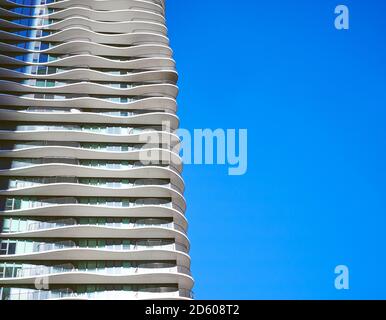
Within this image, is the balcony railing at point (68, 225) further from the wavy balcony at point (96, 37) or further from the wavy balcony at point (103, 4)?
the wavy balcony at point (103, 4)

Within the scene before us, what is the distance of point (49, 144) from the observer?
201ft

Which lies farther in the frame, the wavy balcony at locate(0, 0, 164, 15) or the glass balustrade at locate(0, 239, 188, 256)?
the wavy balcony at locate(0, 0, 164, 15)

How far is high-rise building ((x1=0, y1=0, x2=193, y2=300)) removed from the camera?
5322cm

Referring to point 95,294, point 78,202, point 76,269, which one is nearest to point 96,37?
point 78,202

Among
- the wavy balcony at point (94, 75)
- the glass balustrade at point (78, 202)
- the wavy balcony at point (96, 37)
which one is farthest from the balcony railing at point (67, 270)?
the wavy balcony at point (96, 37)

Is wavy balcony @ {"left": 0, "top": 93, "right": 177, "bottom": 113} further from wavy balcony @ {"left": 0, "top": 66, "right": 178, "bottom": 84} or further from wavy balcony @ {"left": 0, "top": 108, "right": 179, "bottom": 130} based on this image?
wavy balcony @ {"left": 0, "top": 66, "right": 178, "bottom": 84}

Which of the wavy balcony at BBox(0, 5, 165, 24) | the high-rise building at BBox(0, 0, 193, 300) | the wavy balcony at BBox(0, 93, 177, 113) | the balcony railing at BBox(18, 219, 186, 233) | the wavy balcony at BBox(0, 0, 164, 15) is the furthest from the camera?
the wavy balcony at BBox(0, 0, 164, 15)

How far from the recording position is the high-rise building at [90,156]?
175 ft

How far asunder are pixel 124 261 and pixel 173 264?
4.31 metres

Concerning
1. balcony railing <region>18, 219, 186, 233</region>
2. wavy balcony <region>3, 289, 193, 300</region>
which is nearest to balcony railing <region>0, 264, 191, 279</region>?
wavy balcony <region>3, 289, 193, 300</region>

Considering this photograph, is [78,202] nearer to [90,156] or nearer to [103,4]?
[90,156]
